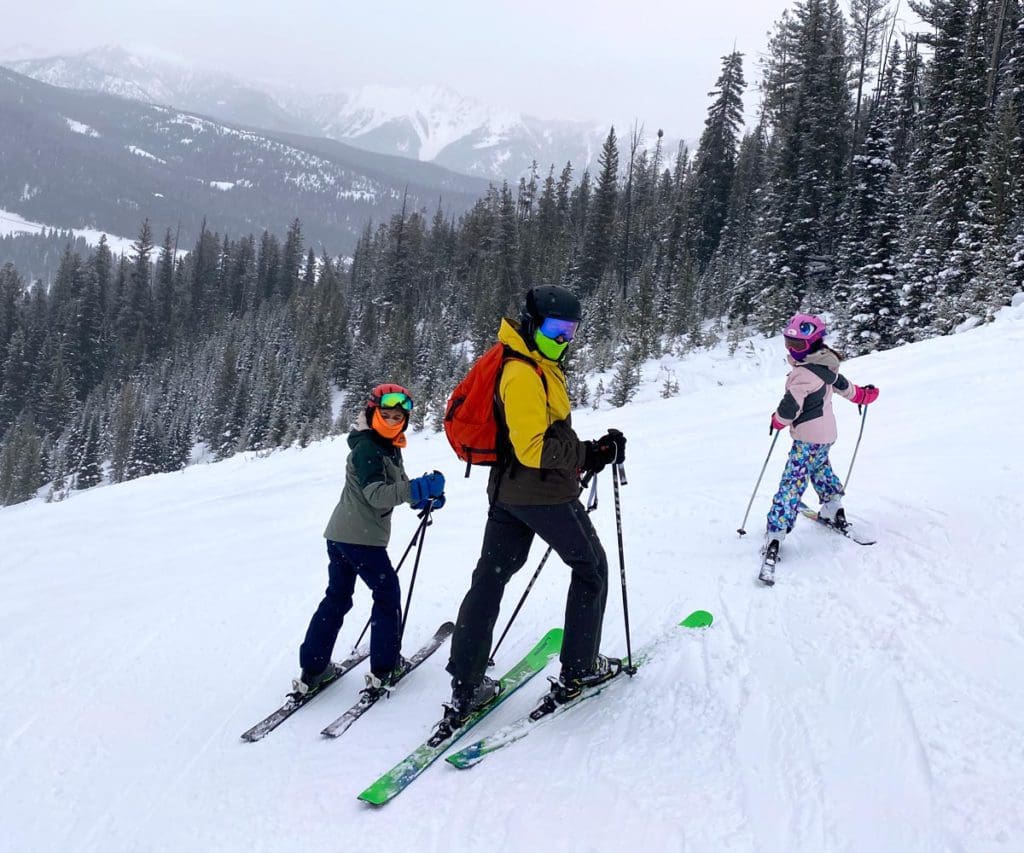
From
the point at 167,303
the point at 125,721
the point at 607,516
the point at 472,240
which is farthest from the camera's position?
the point at 167,303

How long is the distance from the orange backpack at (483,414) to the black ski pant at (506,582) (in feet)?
1.07

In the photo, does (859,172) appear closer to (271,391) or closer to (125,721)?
(125,721)

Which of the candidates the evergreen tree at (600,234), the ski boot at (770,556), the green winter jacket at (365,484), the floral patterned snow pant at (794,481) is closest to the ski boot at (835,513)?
the floral patterned snow pant at (794,481)

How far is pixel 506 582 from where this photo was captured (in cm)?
343

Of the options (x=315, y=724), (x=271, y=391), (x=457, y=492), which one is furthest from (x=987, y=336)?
(x=271, y=391)

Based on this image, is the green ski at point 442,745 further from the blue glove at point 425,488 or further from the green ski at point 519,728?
the blue glove at point 425,488

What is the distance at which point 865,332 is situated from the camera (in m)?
20.5

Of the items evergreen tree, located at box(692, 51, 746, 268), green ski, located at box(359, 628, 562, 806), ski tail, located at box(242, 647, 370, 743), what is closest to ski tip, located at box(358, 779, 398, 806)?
green ski, located at box(359, 628, 562, 806)

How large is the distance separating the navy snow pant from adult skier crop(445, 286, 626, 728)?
0.72m

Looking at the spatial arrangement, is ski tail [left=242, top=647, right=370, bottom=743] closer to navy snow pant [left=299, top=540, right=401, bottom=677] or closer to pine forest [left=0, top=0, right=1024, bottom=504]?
navy snow pant [left=299, top=540, right=401, bottom=677]

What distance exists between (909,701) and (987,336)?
454 inches

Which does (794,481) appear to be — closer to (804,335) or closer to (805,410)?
(805,410)

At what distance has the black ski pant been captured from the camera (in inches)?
132

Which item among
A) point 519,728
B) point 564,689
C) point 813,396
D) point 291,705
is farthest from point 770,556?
point 291,705
